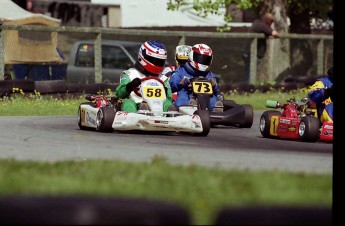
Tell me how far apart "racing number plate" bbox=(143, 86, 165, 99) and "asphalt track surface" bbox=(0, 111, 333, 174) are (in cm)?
49

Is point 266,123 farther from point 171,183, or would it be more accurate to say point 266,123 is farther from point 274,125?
point 171,183

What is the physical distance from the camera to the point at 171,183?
7328 millimetres

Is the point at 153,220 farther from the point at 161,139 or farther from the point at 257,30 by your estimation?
the point at 257,30

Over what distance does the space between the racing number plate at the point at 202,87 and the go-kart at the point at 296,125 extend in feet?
4.62

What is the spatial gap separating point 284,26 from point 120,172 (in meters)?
20.6

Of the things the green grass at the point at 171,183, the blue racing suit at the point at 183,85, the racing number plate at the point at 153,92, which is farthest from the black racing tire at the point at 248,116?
the green grass at the point at 171,183

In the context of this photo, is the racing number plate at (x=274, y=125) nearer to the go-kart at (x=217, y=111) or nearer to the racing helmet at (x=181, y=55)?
the go-kart at (x=217, y=111)

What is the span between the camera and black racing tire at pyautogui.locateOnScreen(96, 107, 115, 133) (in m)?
12.8

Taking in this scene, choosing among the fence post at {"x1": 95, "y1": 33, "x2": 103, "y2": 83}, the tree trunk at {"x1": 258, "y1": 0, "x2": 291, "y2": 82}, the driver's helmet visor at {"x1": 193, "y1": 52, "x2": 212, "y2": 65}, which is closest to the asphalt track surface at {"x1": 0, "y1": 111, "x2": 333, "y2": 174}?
the driver's helmet visor at {"x1": 193, "y1": 52, "x2": 212, "y2": 65}

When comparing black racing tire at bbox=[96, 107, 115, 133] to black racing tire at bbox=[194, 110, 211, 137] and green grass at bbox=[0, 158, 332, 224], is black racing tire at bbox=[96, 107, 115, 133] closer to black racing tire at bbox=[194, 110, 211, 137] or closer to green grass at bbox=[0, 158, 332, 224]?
black racing tire at bbox=[194, 110, 211, 137]

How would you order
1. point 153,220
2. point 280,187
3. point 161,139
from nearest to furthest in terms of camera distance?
point 153,220 < point 280,187 < point 161,139

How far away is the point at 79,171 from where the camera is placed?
26.2 ft

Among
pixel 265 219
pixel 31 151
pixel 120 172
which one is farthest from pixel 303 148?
pixel 265 219

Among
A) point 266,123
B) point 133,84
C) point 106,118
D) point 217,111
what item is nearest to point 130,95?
point 133,84
